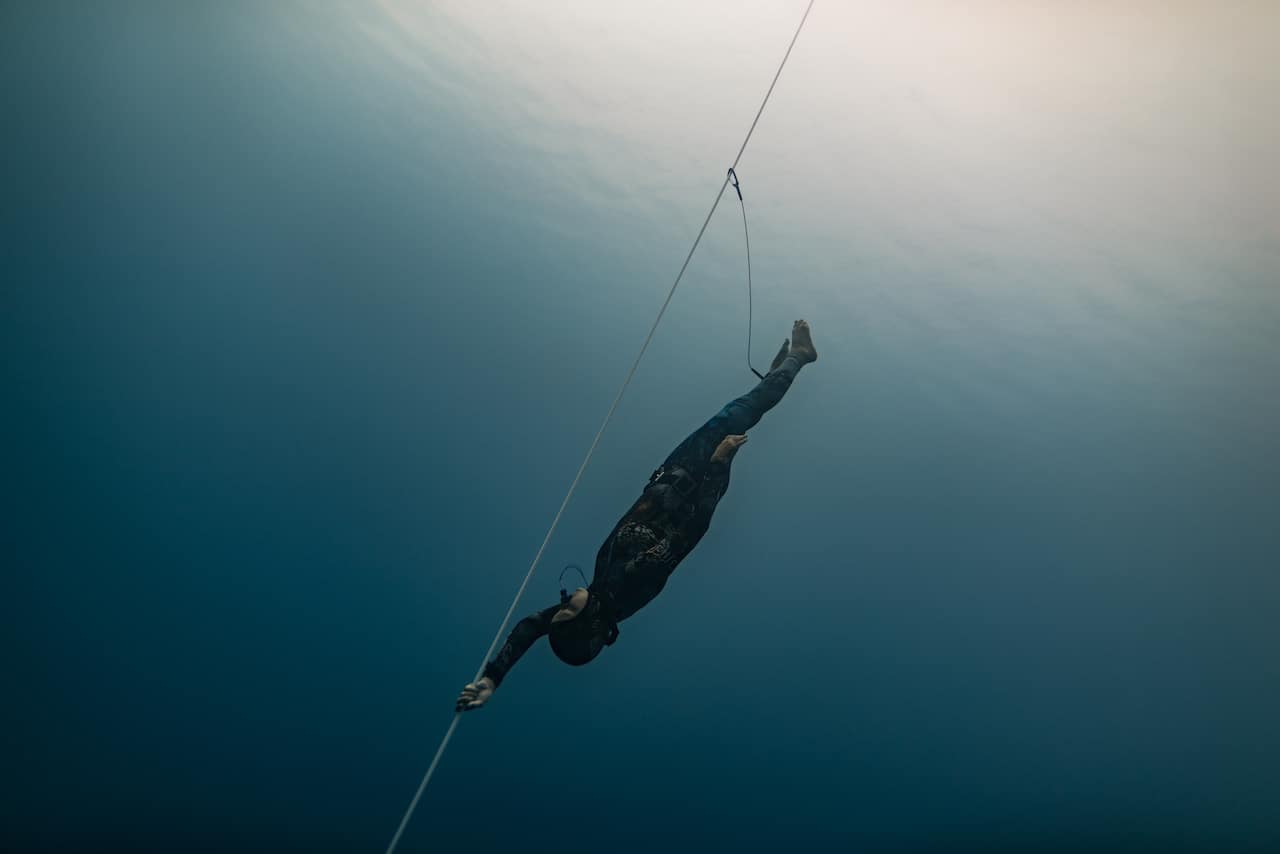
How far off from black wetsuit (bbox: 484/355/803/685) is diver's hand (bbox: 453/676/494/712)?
185 millimetres

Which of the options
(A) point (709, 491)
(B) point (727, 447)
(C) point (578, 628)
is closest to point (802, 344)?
(B) point (727, 447)

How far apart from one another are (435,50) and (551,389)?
2.98m

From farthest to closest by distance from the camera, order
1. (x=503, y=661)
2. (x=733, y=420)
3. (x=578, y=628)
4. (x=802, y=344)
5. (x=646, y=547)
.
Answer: (x=802, y=344), (x=733, y=420), (x=646, y=547), (x=578, y=628), (x=503, y=661)

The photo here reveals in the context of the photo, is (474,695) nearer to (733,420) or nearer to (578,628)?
(578,628)

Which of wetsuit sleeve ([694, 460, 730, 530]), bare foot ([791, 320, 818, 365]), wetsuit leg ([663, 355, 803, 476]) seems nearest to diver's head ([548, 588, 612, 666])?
wetsuit sleeve ([694, 460, 730, 530])

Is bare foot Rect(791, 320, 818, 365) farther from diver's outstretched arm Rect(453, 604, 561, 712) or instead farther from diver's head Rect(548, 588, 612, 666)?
diver's outstretched arm Rect(453, 604, 561, 712)

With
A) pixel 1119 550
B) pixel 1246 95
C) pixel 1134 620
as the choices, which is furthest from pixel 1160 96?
pixel 1134 620

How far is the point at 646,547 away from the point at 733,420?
0.82 meters

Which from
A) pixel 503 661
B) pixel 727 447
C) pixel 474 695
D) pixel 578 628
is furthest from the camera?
pixel 727 447

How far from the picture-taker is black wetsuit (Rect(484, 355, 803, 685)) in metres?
2.91

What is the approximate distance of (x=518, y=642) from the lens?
2.66 meters

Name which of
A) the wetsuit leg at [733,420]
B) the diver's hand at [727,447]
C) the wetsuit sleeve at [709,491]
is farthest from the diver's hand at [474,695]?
the diver's hand at [727,447]

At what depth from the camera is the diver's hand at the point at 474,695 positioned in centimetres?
238

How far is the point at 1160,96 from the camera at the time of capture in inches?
204
